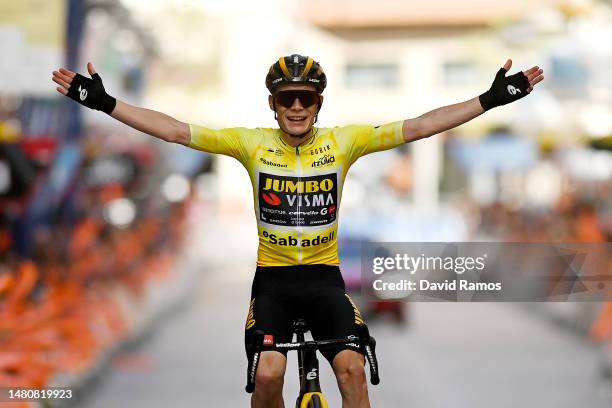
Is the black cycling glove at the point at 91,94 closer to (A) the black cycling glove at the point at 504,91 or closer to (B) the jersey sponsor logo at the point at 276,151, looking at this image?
(B) the jersey sponsor logo at the point at 276,151

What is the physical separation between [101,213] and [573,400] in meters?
7.38

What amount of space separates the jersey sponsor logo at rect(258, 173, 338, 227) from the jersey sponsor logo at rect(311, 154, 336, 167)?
59 millimetres

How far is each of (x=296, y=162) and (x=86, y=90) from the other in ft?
3.41

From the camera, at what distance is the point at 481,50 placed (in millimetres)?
42156

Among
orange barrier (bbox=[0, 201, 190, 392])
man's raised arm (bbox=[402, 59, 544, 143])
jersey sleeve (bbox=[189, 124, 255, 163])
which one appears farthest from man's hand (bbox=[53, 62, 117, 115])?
orange barrier (bbox=[0, 201, 190, 392])

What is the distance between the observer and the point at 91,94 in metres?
5.55

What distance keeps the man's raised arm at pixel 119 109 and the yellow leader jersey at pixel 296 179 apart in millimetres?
96

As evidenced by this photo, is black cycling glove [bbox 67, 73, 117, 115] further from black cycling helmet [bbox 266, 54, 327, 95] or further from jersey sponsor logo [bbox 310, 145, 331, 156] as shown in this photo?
jersey sponsor logo [bbox 310, 145, 331, 156]

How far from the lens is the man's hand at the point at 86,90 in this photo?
5539mm

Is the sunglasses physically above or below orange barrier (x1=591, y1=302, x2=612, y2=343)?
above

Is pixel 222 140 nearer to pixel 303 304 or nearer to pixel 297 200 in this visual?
pixel 297 200

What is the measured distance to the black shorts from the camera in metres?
5.44

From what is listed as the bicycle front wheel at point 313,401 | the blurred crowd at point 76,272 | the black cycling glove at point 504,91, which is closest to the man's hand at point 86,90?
the bicycle front wheel at point 313,401

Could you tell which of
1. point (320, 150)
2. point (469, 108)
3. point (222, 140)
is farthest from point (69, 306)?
point (469, 108)
